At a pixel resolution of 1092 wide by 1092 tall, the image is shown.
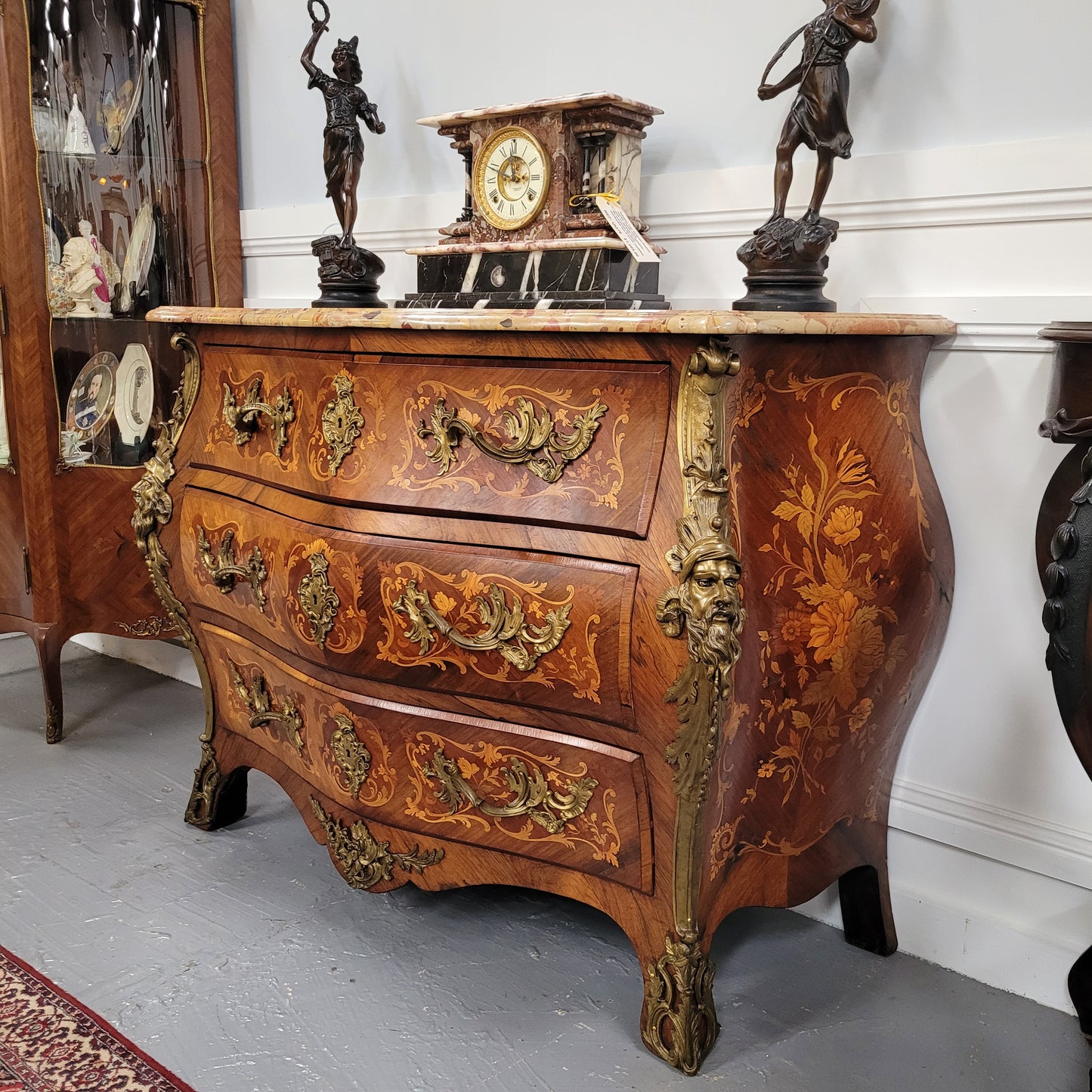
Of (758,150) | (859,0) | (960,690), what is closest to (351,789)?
(960,690)

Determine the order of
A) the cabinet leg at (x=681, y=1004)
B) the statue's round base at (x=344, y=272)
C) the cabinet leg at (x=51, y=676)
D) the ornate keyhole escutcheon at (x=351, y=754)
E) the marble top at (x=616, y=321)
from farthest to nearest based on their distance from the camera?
1. the cabinet leg at (x=51, y=676)
2. the statue's round base at (x=344, y=272)
3. the ornate keyhole escutcheon at (x=351, y=754)
4. the cabinet leg at (x=681, y=1004)
5. the marble top at (x=616, y=321)

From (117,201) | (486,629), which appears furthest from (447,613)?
(117,201)

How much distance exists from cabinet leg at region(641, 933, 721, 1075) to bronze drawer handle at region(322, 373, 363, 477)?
0.89 meters

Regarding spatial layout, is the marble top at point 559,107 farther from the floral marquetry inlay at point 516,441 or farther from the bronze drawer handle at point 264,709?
the bronze drawer handle at point 264,709

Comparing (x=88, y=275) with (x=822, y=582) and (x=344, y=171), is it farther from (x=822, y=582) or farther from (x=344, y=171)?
(x=822, y=582)

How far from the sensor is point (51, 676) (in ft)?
8.86

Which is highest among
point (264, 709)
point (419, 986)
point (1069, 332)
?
point (1069, 332)

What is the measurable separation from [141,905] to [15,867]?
334mm

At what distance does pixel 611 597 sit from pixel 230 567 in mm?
837

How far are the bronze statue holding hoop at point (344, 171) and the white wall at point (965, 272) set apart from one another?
488mm

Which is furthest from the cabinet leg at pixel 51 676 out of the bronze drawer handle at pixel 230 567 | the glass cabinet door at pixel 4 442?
the bronze drawer handle at pixel 230 567

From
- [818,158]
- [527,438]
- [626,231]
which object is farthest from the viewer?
[626,231]

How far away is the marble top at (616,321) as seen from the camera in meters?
1.25

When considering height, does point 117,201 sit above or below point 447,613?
above
